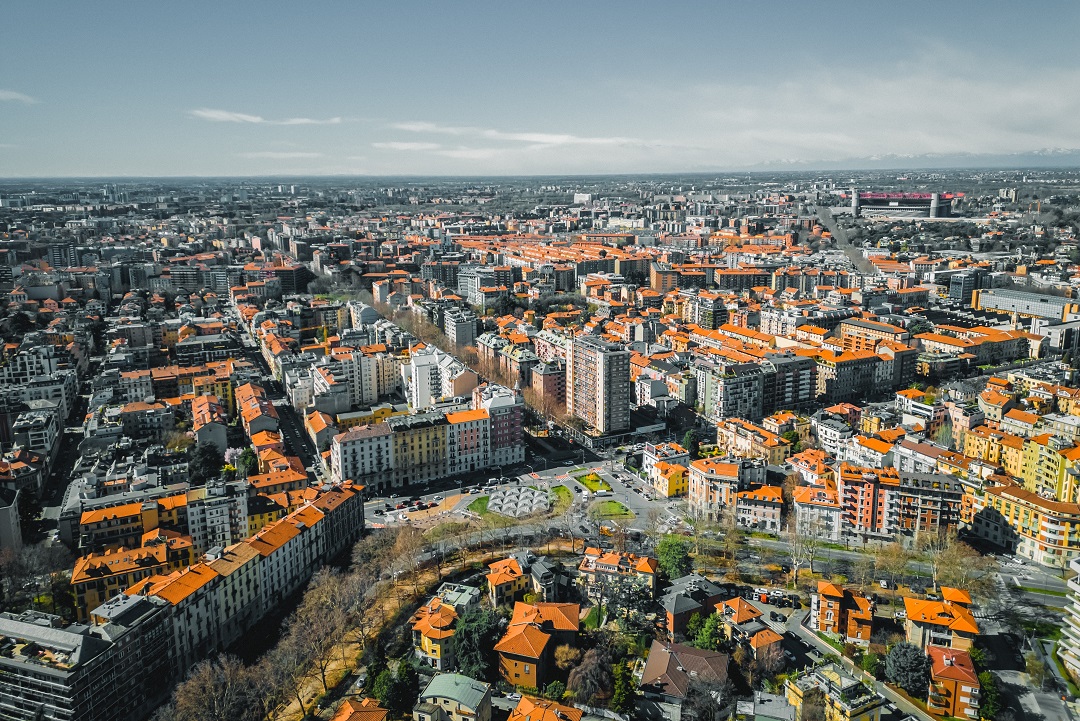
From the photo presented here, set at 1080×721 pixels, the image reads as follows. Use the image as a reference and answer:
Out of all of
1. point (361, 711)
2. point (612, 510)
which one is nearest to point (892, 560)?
point (612, 510)

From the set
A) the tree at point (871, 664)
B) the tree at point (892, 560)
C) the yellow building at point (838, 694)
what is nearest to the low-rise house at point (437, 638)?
the yellow building at point (838, 694)

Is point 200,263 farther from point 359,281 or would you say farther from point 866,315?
point 866,315

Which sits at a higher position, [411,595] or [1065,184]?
[1065,184]

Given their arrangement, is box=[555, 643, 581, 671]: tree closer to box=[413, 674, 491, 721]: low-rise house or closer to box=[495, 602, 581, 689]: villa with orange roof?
box=[495, 602, 581, 689]: villa with orange roof

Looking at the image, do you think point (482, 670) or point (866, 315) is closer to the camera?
point (482, 670)

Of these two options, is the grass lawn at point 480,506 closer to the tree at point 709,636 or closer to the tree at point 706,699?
the tree at point 709,636

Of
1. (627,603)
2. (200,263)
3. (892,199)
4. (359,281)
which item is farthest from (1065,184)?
(627,603)

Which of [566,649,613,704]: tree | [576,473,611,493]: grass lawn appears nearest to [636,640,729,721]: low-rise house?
[566,649,613,704]: tree
